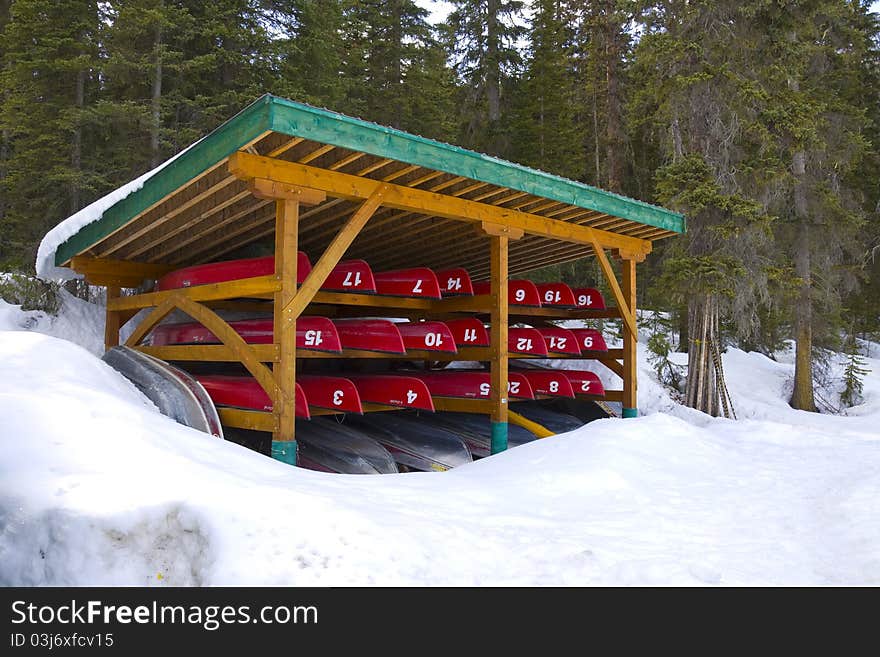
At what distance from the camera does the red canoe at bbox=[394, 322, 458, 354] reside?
769cm

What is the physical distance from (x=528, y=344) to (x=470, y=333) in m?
1.32

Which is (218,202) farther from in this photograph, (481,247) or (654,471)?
(654,471)

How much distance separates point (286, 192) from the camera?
5.62 m

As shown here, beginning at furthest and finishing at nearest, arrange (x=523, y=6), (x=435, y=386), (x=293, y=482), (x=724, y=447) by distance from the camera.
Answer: (x=523, y=6) → (x=435, y=386) → (x=724, y=447) → (x=293, y=482)

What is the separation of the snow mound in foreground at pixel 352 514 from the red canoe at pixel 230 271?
209 centimetres

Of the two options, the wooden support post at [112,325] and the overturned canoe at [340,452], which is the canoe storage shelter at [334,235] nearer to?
the wooden support post at [112,325]

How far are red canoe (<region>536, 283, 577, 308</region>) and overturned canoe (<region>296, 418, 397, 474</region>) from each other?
3.89m

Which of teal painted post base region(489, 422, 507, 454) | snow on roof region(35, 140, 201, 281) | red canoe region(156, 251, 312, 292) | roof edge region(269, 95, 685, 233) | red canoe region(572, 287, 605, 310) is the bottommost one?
teal painted post base region(489, 422, 507, 454)

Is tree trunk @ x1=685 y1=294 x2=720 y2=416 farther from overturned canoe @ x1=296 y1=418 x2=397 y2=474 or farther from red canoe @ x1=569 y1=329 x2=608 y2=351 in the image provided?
overturned canoe @ x1=296 y1=418 x2=397 y2=474

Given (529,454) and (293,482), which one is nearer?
(293,482)

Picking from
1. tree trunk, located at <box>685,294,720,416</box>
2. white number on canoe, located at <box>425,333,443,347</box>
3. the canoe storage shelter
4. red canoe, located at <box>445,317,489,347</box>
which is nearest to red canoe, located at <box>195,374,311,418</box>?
the canoe storage shelter
